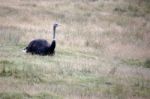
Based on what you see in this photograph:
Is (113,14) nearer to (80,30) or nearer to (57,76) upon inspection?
(80,30)

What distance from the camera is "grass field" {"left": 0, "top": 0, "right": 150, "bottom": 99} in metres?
14.9

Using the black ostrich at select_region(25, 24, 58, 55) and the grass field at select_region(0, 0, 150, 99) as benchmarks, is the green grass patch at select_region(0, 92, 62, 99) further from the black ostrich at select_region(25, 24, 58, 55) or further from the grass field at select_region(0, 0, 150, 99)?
the black ostrich at select_region(25, 24, 58, 55)

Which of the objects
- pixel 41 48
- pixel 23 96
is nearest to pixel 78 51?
pixel 41 48

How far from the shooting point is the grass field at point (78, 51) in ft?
49.0

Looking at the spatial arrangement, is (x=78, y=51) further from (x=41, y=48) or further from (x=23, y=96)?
(x=23, y=96)

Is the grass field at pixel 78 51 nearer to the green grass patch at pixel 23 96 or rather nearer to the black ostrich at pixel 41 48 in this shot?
the green grass patch at pixel 23 96

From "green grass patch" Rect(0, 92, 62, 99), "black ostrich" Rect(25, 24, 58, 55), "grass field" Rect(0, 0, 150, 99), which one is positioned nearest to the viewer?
"green grass patch" Rect(0, 92, 62, 99)

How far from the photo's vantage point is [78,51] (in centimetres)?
2327

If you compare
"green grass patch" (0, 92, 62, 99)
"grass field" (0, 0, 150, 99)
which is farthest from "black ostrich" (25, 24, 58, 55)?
"green grass patch" (0, 92, 62, 99)

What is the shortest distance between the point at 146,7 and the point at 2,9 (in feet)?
47.8

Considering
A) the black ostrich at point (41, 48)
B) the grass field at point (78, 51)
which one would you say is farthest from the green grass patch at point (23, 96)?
the black ostrich at point (41, 48)

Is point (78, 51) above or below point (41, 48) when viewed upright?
below

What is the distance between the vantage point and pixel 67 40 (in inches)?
1014

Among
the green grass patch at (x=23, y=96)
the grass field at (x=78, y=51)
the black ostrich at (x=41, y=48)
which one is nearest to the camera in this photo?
the green grass patch at (x=23, y=96)
